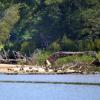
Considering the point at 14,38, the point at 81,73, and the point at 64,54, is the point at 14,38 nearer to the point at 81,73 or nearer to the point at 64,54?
the point at 64,54

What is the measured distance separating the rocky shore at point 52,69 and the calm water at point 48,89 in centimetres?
358

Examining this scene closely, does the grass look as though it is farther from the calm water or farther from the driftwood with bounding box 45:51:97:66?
the calm water

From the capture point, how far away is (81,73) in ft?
186

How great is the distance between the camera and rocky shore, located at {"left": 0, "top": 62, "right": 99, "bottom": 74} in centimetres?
5812

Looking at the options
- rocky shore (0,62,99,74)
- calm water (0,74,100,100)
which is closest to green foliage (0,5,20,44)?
rocky shore (0,62,99,74)

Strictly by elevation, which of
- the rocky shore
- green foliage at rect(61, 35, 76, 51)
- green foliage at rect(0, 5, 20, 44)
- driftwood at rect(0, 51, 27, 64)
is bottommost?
driftwood at rect(0, 51, 27, 64)

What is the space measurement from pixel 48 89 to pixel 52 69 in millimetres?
17802

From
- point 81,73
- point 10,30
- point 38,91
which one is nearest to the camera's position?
point 38,91

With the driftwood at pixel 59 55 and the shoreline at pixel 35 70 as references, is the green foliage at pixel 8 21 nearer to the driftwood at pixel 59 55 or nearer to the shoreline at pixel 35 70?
the driftwood at pixel 59 55

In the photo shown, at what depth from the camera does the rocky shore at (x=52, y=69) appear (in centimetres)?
5812

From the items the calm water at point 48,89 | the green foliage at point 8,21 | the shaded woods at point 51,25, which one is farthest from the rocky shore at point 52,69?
the green foliage at point 8,21

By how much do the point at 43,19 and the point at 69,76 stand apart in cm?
→ 3018

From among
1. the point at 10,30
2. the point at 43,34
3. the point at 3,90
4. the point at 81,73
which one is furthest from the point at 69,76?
the point at 10,30

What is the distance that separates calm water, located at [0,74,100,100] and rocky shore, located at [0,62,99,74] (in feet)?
11.8
